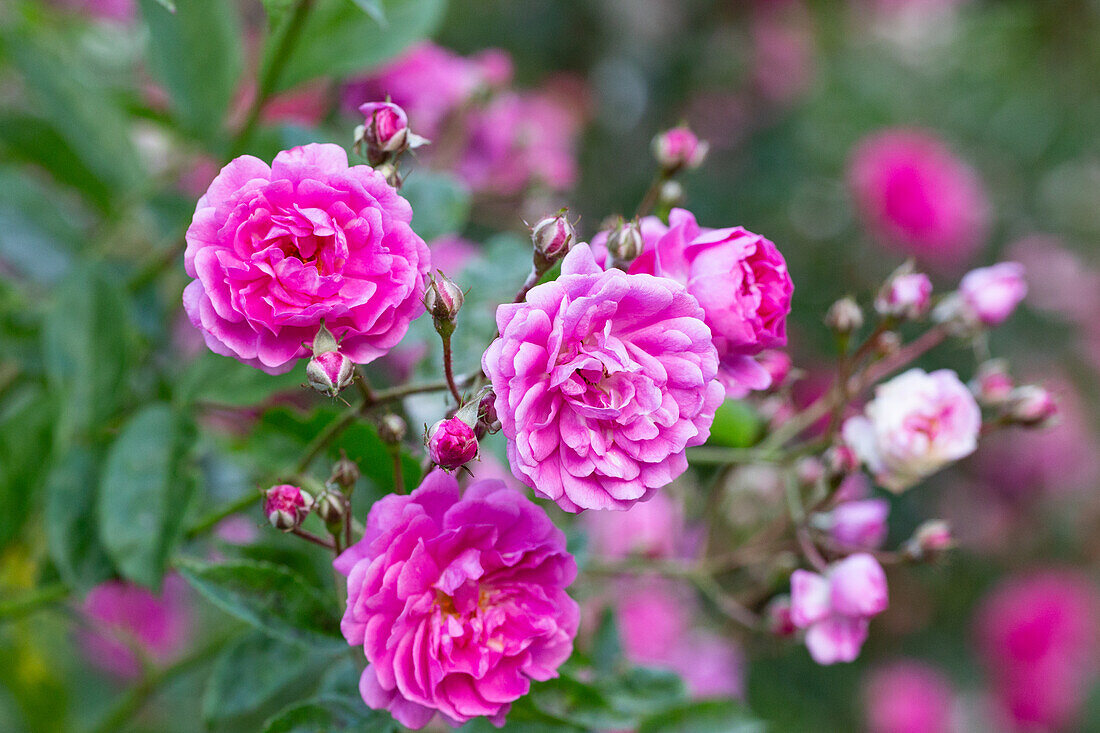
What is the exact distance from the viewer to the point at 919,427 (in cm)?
56

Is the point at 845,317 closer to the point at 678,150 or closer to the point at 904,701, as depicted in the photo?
the point at 678,150

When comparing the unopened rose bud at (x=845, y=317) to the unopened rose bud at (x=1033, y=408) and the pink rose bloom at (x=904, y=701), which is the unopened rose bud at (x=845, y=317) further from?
the pink rose bloom at (x=904, y=701)

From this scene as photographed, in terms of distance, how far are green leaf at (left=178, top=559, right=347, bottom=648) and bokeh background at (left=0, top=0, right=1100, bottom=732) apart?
0.05 meters

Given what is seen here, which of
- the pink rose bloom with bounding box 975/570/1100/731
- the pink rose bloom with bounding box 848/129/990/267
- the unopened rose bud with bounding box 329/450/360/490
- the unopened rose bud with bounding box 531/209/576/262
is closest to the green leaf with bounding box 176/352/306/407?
the unopened rose bud with bounding box 329/450/360/490

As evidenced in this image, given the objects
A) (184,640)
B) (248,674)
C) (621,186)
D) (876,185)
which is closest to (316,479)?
(248,674)

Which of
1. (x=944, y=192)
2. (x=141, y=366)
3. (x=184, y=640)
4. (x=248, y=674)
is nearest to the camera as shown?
(x=248, y=674)

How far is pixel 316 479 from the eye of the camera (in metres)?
0.61

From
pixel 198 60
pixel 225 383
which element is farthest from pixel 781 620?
pixel 198 60

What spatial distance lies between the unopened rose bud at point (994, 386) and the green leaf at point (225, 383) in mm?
507

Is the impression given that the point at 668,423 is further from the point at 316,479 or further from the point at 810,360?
the point at 810,360

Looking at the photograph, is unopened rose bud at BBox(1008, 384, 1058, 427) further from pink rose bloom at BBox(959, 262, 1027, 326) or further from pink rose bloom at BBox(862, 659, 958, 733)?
pink rose bloom at BBox(862, 659, 958, 733)

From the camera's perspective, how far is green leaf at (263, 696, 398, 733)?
0.48 m

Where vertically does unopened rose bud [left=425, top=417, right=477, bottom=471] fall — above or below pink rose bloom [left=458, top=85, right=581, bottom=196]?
below

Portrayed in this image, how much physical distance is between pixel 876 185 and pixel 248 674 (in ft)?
4.73
